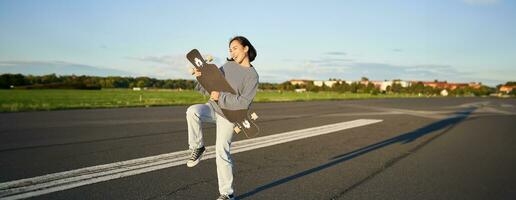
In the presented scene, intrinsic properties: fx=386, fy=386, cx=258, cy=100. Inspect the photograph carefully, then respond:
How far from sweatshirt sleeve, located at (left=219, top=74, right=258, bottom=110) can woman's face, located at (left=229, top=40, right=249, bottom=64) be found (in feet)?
0.70

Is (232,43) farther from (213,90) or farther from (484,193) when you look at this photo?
(484,193)

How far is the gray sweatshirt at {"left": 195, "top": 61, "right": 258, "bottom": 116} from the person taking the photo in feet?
12.4

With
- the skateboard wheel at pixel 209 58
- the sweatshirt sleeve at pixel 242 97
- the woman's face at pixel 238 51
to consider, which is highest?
the woman's face at pixel 238 51

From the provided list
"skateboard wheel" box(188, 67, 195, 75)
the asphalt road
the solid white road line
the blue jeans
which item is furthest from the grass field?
"skateboard wheel" box(188, 67, 195, 75)

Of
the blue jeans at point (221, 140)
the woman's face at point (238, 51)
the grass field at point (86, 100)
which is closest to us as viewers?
the woman's face at point (238, 51)

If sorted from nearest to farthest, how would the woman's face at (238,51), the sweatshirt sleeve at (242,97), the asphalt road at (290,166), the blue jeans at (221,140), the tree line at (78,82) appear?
1. the sweatshirt sleeve at (242,97)
2. the woman's face at (238,51)
3. the blue jeans at (221,140)
4. the asphalt road at (290,166)
5. the tree line at (78,82)

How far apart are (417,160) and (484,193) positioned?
233 centimetres

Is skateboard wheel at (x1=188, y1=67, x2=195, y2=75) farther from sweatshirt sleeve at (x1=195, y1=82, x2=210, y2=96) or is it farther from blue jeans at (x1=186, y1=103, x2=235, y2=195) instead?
blue jeans at (x1=186, y1=103, x2=235, y2=195)

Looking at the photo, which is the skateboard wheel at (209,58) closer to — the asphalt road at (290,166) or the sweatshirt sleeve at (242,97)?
the sweatshirt sleeve at (242,97)

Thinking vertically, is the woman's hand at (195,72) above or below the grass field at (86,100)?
above

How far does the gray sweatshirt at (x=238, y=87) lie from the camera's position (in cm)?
379

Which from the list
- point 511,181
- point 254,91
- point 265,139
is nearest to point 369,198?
point 254,91

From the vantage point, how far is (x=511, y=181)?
576cm

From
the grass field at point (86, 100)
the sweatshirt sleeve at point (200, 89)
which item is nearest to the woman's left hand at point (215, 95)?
the sweatshirt sleeve at point (200, 89)
